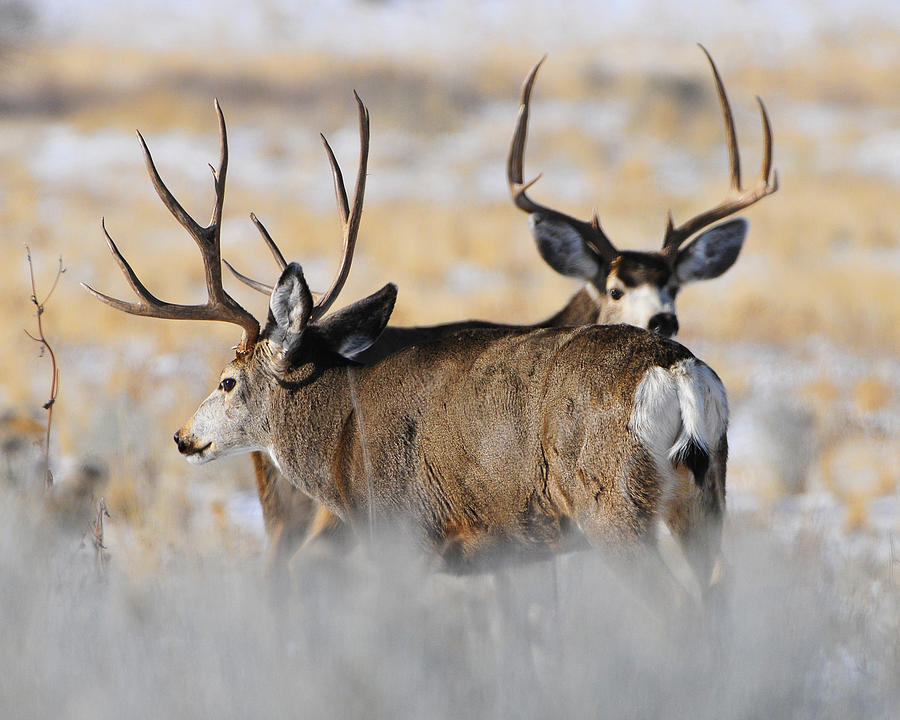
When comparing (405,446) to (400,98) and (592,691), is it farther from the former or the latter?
(400,98)

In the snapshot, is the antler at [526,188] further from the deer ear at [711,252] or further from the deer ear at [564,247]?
the deer ear at [711,252]

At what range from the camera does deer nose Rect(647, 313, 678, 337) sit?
5.74 meters

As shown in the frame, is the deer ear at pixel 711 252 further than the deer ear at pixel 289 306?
Yes

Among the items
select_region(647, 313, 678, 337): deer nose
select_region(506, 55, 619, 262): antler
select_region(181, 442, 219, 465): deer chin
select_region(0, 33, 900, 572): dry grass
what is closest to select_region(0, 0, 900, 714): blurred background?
select_region(0, 33, 900, 572): dry grass

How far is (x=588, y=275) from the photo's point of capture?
632 centimetres

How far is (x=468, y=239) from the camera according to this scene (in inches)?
715

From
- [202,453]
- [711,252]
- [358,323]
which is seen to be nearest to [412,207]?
[711,252]

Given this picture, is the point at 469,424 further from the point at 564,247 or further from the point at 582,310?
the point at 564,247

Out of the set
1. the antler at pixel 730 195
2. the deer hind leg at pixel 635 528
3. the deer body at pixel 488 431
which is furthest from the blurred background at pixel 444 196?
the antler at pixel 730 195

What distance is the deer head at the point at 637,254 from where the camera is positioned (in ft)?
19.4

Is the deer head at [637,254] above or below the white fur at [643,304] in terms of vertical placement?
above

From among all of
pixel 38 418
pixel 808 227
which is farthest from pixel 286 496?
pixel 808 227

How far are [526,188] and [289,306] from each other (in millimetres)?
2067

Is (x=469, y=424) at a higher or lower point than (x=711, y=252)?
lower
